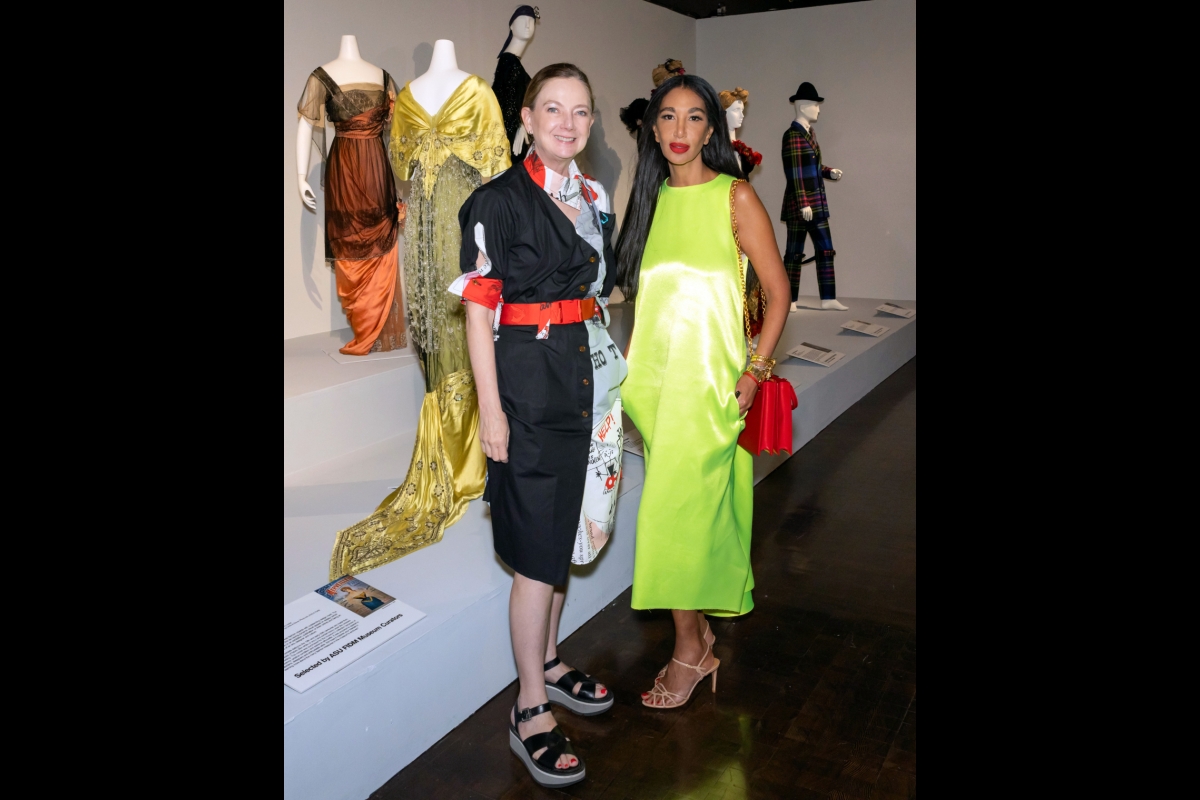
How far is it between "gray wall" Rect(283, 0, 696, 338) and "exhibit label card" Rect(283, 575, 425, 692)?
1239mm

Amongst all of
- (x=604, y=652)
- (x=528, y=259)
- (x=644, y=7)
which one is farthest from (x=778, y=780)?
(x=644, y=7)

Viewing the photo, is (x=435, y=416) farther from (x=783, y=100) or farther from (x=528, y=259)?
(x=783, y=100)

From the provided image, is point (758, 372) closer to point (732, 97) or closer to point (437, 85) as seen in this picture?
point (437, 85)

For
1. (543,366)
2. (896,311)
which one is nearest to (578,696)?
(543,366)

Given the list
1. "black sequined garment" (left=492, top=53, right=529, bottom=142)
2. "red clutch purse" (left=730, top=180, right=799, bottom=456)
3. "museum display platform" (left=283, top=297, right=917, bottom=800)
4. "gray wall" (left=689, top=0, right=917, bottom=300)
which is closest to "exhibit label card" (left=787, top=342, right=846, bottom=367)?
"museum display platform" (left=283, top=297, right=917, bottom=800)

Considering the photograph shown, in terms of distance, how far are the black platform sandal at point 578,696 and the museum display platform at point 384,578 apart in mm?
186

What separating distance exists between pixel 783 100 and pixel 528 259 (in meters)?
8.63

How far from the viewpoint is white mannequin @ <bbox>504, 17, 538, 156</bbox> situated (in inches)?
192

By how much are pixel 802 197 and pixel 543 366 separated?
6.19m

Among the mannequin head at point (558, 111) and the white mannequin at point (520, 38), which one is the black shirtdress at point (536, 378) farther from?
the white mannequin at point (520, 38)

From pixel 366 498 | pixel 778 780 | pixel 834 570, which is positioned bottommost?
pixel 778 780

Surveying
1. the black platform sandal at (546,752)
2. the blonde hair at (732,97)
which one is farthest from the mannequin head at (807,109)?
the black platform sandal at (546,752)

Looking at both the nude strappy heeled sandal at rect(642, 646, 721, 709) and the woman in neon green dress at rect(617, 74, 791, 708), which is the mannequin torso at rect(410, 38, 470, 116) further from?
the nude strappy heeled sandal at rect(642, 646, 721, 709)

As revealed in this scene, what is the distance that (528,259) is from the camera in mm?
2098
